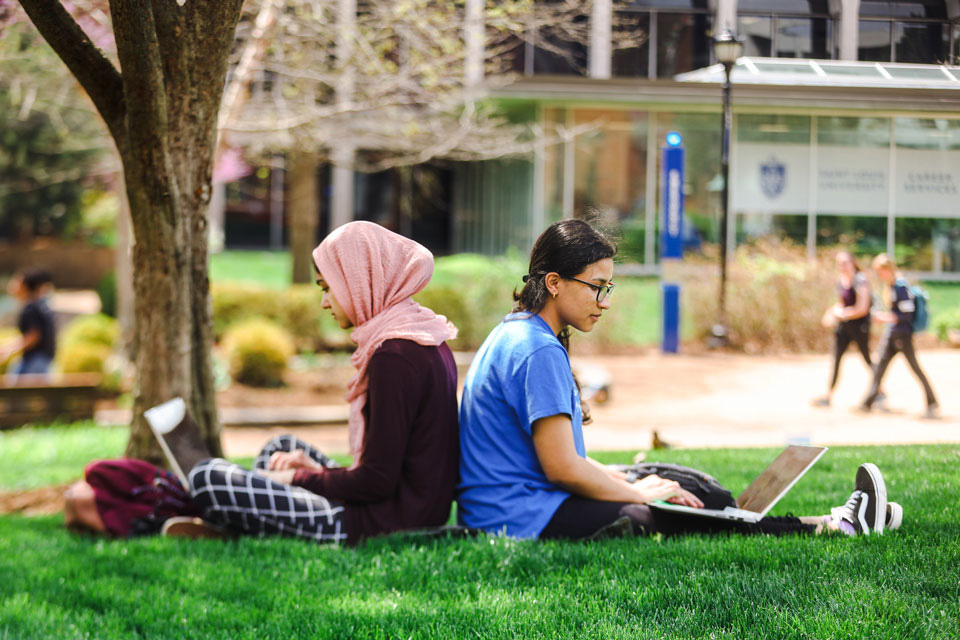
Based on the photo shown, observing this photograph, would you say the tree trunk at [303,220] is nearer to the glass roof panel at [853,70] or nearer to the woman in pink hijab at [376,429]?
the woman in pink hijab at [376,429]

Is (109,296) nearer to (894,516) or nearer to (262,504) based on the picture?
(262,504)

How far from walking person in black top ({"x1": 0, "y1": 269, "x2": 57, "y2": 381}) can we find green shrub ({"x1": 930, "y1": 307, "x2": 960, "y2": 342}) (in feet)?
29.1

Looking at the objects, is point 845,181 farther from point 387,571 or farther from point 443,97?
point 443,97

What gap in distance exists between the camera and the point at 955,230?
4.27 metres

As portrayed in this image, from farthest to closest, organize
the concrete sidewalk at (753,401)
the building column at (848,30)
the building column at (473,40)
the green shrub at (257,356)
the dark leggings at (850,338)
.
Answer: the green shrub at (257,356) < the building column at (473,40) < the dark leggings at (850,338) < the concrete sidewalk at (753,401) < the building column at (848,30)

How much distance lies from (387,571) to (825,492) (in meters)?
1.92

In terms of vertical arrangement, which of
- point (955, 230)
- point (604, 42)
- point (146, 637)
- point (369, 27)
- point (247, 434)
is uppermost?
point (369, 27)

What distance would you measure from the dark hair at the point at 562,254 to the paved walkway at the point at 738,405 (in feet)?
8.03

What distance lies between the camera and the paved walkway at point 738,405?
18.9 feet

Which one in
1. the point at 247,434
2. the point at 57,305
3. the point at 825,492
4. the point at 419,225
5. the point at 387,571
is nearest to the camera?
the point at 387,571

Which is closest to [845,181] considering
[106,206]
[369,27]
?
[369,27]

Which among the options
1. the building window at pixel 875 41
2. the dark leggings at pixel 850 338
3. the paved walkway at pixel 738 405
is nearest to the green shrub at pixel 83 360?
the paved walkway at pixel 738 405

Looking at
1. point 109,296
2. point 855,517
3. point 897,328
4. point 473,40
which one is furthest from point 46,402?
point 855,517

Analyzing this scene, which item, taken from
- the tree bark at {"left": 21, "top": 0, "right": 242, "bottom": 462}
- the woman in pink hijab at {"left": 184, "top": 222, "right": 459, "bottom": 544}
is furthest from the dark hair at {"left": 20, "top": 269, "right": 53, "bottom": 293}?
the woman in pink hijab at {"left": 184, "top": 222, "right": 459, "bottom": 544}
